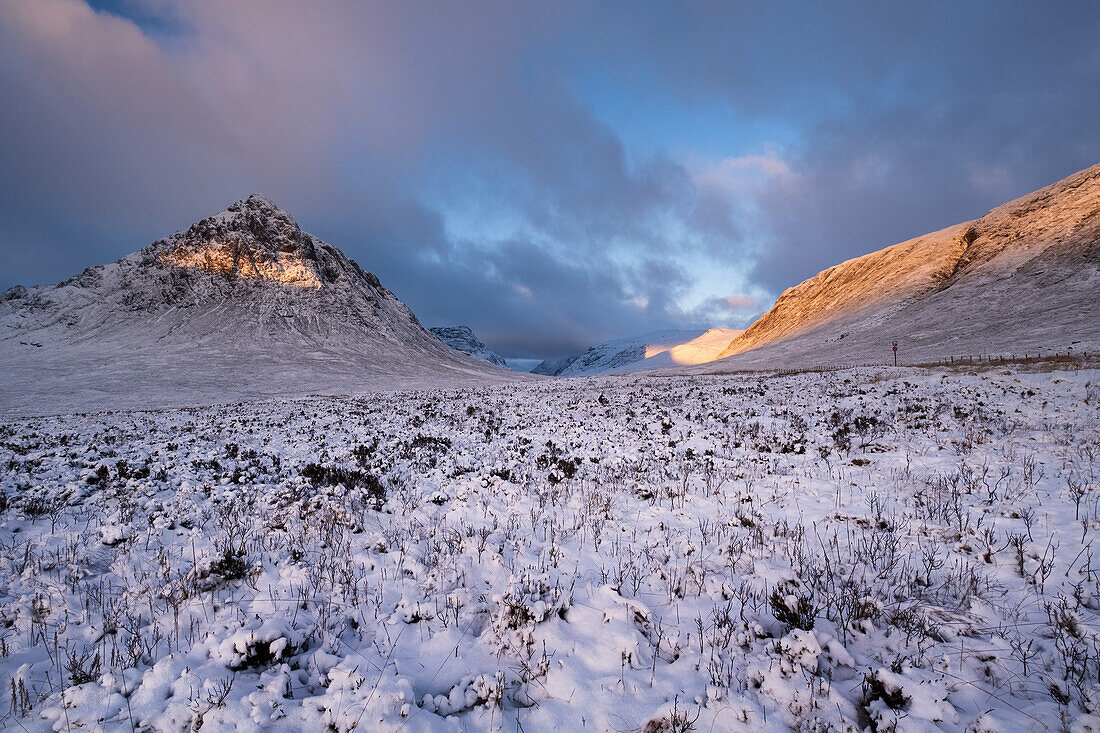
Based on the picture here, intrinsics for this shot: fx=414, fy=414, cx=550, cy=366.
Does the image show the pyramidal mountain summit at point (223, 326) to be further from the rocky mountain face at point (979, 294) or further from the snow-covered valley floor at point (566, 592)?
the rocky mountain face at point (979, 294)

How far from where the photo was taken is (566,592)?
4.81m

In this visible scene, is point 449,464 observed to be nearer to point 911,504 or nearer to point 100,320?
point 911,504

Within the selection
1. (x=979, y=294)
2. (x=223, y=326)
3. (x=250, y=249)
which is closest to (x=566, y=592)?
(x=979, y=294)

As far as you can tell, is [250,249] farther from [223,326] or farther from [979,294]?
[979,294]

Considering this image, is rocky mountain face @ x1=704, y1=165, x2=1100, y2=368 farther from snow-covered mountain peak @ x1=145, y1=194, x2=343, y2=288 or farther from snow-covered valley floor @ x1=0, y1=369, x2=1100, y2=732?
snow-covered mountain peak @ x1=145, y1=194, x2=343, y2=288

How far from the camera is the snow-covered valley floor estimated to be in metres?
3.18

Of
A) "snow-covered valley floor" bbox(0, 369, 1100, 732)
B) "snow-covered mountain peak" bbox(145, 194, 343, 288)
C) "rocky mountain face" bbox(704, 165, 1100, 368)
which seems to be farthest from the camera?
"snow-covered mountain peak" bbox(145, 194, 343, 288)

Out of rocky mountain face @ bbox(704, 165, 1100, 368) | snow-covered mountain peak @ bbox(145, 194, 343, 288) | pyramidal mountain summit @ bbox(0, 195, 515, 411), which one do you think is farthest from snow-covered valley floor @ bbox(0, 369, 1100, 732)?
snow-covered mountain peak @ bbox(145, 194, 343, 288)

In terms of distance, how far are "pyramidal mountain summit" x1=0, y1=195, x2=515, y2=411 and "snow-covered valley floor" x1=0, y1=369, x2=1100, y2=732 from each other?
5157 cm

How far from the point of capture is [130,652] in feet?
12.1

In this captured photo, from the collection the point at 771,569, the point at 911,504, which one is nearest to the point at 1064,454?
the point at 911,504

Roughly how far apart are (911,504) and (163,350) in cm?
11119

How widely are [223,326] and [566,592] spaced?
118 meters

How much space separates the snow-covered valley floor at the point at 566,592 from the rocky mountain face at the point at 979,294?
1931 inches
